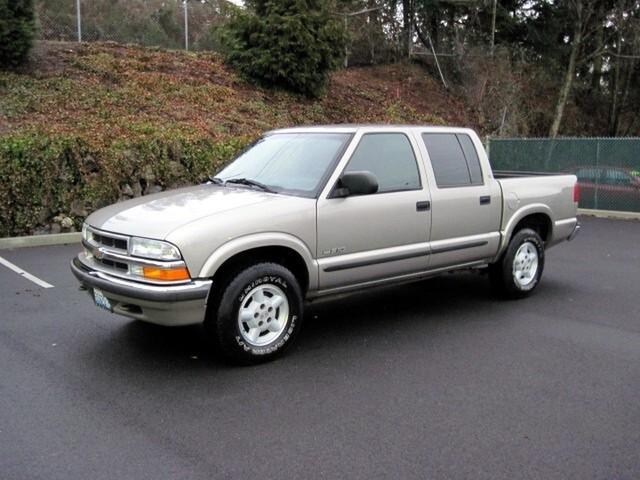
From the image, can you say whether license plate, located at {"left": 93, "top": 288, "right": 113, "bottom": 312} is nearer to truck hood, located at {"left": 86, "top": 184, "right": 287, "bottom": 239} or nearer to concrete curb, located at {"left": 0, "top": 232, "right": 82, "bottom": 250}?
truck hood, located at {"left": 86, "top": 184, "right": 287, "bottom": 239}

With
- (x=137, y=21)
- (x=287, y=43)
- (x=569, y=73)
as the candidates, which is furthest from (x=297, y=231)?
(x=569, y=73)

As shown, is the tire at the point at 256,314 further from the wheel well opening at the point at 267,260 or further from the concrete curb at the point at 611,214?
the concrete curb at the point at 611,214

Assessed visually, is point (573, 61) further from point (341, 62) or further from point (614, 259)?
point (614, 259)

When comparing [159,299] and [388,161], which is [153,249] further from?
[388,161]

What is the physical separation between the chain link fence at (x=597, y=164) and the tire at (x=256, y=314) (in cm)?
1155

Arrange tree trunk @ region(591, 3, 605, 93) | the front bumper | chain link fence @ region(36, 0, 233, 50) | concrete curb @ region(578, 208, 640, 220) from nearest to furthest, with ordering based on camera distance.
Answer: the front bumper
concrete curb @ region(578, 208, 640, 220)
chain link fence @ region(36, 0, 233, 50)
tree trunk @ region(591, 3, 605, 93)

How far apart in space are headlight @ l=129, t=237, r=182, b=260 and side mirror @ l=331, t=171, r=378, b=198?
1.44 meters

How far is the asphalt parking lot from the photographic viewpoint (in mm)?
3500

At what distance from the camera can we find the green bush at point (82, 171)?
10469mm

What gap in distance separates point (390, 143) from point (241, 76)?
549 inches

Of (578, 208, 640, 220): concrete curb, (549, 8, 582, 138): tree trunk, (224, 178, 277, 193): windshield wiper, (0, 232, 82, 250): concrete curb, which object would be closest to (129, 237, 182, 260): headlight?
(224, 178, 277, 193): windshield wiper

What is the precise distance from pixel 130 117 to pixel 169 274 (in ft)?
36.0

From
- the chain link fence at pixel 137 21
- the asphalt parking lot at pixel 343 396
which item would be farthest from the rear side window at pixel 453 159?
the chain link fence at pixel 137 21

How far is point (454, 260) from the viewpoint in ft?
20.4
